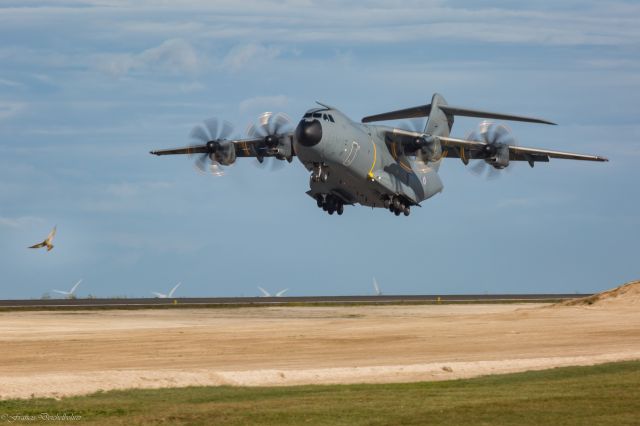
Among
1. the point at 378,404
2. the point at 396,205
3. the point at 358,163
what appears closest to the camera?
the point at 378,404

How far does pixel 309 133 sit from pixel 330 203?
11.0 metres

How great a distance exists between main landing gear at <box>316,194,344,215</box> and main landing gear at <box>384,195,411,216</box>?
2780 mm

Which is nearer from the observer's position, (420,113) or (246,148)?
(246,148)

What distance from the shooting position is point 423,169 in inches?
2594

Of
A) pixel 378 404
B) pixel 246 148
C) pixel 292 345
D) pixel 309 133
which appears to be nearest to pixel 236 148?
pixel 246 148

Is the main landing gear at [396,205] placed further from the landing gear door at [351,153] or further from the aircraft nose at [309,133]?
the aircraft nose at [309,133]

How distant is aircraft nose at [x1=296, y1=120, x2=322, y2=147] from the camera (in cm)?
5341

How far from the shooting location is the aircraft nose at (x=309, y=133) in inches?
2103

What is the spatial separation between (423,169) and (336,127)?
11865mm

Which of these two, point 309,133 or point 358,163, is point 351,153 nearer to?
point 358,163

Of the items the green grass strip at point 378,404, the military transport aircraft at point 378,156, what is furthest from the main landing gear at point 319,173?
the green grass strip at point 378,404

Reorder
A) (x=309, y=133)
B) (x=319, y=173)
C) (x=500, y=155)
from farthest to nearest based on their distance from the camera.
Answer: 1. (x=500, y=155)
2. (x=319, y=173)
3. (x=309, y=133)

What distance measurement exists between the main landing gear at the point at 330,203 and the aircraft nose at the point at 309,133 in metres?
9.81

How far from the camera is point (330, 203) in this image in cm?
6375
